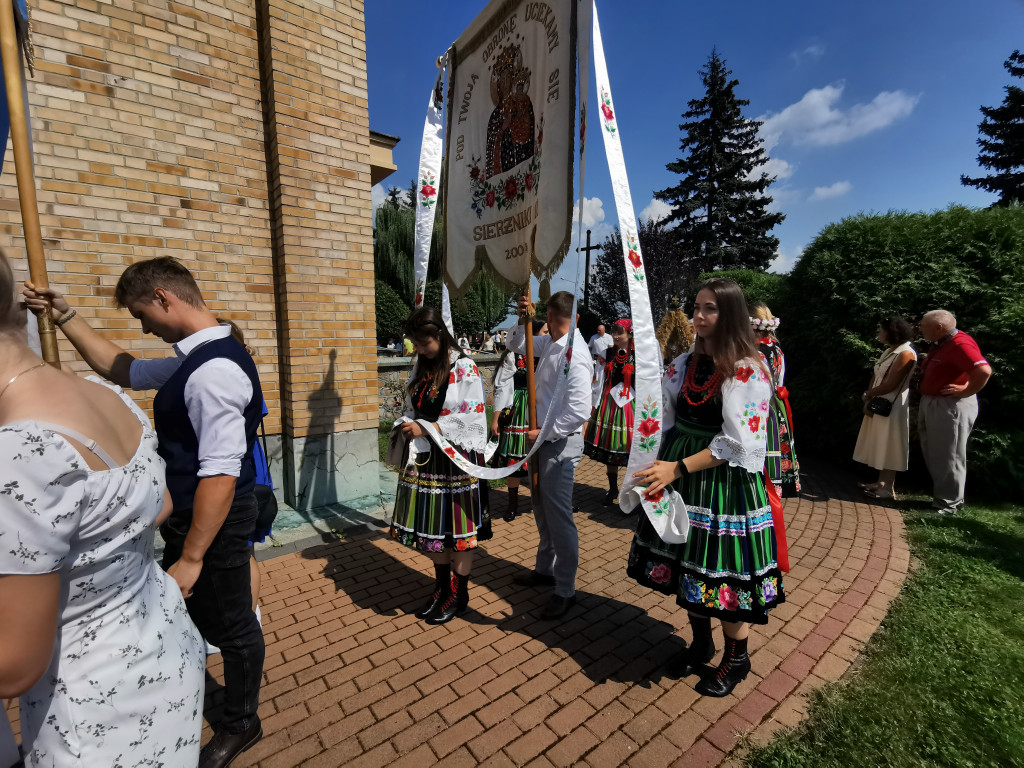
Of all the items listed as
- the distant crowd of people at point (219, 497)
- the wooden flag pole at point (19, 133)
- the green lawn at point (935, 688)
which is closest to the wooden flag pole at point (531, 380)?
the distant crowd of people at point (219, 497)

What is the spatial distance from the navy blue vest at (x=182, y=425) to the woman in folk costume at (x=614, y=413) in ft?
13.0

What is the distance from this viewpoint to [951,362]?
4816 millimetres

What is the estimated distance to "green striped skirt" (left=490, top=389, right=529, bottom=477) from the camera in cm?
521

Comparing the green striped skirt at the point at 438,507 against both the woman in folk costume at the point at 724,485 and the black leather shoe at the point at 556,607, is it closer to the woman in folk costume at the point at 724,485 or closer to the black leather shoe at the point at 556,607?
the black leather shoe at the point at 556,607

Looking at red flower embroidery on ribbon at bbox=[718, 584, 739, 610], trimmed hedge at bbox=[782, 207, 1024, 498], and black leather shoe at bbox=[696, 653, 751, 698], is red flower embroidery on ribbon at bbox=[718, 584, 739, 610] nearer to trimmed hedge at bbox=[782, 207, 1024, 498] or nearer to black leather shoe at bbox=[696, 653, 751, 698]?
black leather shoe at bbox=[696, 653, 751, 698]

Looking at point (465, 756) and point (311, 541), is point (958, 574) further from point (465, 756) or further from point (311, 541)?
point (311, 541)

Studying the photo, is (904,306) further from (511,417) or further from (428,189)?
(428,189)

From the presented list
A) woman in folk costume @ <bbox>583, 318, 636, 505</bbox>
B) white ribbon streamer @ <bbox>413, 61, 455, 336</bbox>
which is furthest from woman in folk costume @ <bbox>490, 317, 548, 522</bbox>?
white ribbon streamer @ <bbox>413, 61, 455, 336</bbox>

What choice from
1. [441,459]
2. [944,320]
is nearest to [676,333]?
[944,320]

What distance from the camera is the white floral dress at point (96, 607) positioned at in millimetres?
936

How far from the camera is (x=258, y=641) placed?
2121mm

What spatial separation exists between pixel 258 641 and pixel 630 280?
2.27 m

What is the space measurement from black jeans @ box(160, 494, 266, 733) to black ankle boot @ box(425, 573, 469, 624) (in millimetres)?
1184

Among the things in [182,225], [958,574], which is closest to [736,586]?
[958,574]
